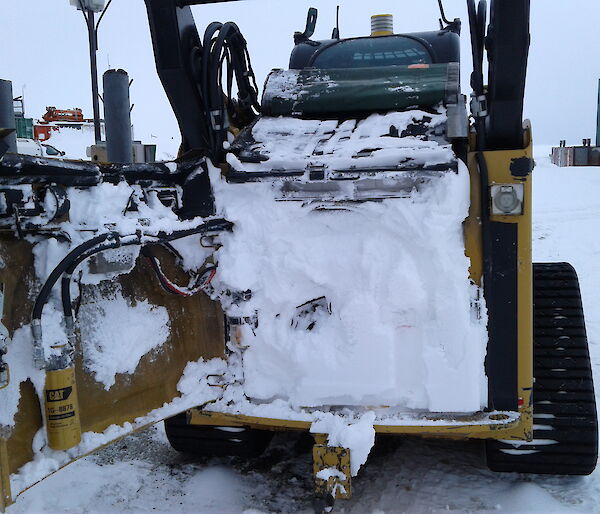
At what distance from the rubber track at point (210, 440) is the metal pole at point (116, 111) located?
326 cm

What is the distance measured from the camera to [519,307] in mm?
2611

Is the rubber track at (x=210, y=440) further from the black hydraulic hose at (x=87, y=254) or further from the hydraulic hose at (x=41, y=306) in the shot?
the hydraulic hose at (x=41, y=306)

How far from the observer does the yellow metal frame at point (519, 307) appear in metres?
2.57

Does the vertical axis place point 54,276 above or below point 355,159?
below

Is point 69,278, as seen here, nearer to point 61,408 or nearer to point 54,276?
point 54,276

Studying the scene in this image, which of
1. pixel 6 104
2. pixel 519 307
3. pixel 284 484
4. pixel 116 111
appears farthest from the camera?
pixel 116 111

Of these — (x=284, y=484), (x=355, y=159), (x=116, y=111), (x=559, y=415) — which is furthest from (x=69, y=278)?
(x=116, y=111)

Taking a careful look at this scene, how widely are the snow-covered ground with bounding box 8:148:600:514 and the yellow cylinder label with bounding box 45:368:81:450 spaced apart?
0.88 metres

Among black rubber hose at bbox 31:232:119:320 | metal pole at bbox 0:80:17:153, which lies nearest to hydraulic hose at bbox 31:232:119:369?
black rubber hose at bbox 31:232:119:320

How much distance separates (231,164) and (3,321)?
3.89 feet

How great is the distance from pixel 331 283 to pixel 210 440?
1144 mm

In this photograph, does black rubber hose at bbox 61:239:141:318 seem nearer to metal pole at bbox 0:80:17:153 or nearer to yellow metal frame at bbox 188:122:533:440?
yellow metal frame at bbox 188:122:533:440

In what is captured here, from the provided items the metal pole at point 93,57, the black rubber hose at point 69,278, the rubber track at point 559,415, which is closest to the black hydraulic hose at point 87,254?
the black rubber hose at point 69,278

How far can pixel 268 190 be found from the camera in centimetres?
278
